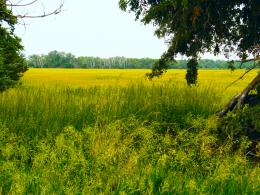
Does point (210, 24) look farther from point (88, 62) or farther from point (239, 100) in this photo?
point (88, 62)

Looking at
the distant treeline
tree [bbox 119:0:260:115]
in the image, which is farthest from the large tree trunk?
the distant treeline

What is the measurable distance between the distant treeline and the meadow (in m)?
133

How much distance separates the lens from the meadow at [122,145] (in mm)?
4812

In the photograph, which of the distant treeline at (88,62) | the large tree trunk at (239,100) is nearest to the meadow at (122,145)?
the large tree trunk at (239,100)

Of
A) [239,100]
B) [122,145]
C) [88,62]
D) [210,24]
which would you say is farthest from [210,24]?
[88,62]

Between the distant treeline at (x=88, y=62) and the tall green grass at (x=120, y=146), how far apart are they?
13322 cm

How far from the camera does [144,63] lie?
5969 inches

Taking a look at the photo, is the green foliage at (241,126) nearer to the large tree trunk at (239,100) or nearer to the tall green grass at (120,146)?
the tall green grass at (120,146)

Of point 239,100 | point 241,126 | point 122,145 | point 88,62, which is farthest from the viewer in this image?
point 88,62

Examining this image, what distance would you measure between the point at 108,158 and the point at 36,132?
2827 mm

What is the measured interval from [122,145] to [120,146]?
124 millimetres

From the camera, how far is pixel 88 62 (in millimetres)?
168875

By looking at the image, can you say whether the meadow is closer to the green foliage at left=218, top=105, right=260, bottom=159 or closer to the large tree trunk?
the green foliage at left=218, top=105, right=260, bottom=159

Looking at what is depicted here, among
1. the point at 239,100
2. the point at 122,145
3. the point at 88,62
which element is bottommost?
the point at 88,62
